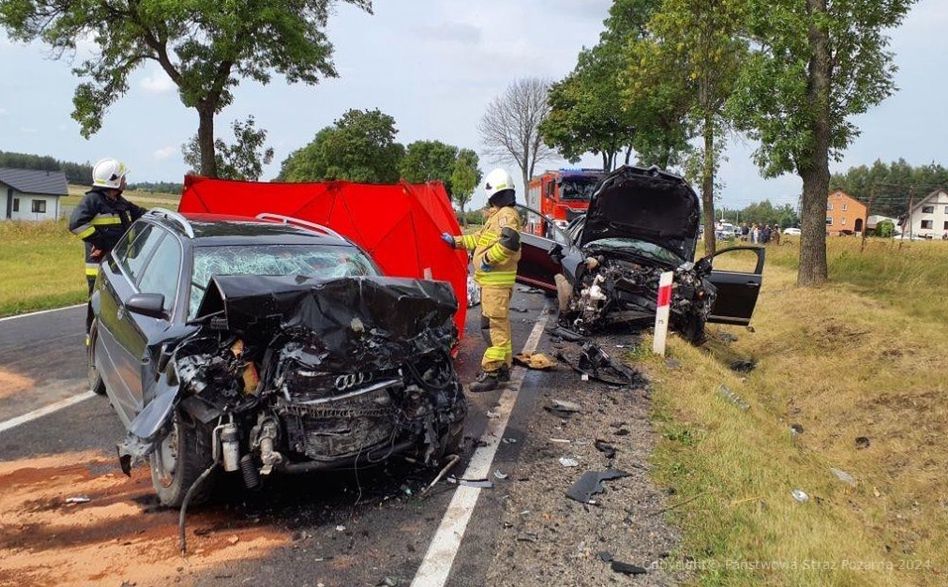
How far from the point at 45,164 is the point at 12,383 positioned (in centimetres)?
12070

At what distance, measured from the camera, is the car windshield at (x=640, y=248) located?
378 inches

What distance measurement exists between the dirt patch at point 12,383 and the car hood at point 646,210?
6.97 metres

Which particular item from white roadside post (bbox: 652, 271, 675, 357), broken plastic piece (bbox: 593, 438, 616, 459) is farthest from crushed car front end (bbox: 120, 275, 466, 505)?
white roadside post (bbox: 652, 271, 675, 357)

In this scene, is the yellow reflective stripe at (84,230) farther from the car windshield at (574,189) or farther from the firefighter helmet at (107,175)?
the car windshield at (574,189)

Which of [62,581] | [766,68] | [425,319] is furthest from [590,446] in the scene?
[766,68]

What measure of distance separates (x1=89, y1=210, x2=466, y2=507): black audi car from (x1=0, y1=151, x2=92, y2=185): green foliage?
363 ft

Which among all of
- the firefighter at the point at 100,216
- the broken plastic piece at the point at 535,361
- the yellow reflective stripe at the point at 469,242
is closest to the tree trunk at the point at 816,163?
the broken plastic piece at the point at 535,361

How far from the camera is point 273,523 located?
377 cm

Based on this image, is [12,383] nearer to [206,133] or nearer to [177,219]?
[177,219]

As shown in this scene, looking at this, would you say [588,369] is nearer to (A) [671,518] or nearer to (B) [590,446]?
(B) [590,446]

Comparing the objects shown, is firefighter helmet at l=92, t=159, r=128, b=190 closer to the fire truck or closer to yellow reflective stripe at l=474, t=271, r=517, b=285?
yellow reflective stripe at l=474, t=271, r=517, b=285

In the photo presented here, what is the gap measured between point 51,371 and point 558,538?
565 centimetres

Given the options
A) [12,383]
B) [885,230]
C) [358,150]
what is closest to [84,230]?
[12,383]

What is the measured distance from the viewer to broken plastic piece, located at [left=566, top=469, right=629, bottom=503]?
13.8 feet
